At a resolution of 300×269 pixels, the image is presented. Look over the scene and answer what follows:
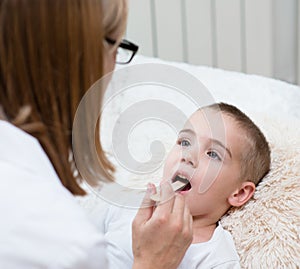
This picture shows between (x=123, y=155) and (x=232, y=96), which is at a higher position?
(x=123, y=155)

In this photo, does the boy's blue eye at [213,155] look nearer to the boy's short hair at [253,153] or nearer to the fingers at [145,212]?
the boy's short hair at [253,153]

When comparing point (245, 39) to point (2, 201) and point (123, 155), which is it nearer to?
point (123, 155)

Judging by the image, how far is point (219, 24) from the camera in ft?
6.42

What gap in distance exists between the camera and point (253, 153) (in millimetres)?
1321

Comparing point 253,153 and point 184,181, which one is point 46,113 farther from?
point 253,153

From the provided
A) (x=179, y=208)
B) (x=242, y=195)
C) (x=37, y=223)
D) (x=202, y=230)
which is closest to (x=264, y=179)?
(x=242, y=195)

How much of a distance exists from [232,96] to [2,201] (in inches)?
44.4

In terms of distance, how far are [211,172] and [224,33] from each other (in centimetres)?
77

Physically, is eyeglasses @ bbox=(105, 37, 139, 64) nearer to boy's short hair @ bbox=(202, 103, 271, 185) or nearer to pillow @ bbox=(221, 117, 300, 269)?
boy's short hair @ bbox=(202, 103, 271, 185)

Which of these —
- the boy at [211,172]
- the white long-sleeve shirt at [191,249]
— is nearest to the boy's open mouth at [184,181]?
the boy at [211,172]

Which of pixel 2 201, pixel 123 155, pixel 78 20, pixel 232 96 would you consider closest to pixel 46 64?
pixel 78 20

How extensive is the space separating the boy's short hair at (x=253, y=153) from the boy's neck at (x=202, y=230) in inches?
4.6

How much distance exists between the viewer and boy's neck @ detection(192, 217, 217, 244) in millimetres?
1273

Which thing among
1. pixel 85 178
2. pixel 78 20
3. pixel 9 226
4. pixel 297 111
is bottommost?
pixel 297 111
